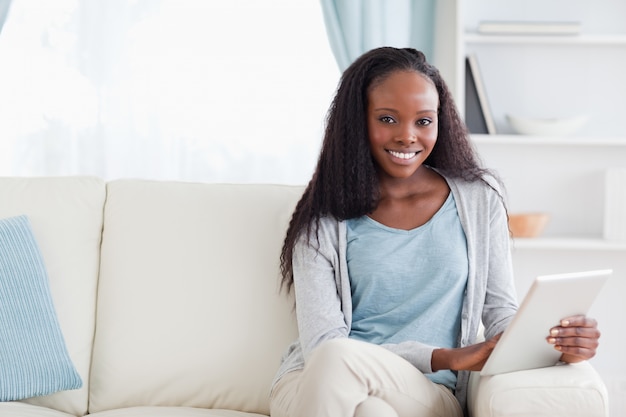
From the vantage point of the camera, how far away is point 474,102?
3201 mm

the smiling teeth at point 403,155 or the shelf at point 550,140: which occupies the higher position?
the smiling teeth at point 403,155

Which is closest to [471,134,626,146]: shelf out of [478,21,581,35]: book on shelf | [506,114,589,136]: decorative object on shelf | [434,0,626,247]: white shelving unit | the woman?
[506,114,589,136]: decorative object on shelf

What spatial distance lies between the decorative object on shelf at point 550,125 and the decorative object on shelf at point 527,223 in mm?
296

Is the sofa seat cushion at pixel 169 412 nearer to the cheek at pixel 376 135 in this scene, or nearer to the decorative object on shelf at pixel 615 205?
the cheek at pixel 376 135

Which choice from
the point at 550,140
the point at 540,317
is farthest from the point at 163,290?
the point at 550,140

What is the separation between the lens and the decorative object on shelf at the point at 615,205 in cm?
309

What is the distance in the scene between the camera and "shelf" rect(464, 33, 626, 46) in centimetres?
313

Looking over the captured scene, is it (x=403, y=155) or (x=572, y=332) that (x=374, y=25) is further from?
(x=572, y=332)

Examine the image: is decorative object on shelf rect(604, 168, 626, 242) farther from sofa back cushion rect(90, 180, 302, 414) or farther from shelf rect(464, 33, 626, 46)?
sofa back cushion rect(90, 180, 302, 414)

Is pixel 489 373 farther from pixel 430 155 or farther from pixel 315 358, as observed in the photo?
pixel 430 155

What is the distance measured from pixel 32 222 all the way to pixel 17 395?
43 centimetres

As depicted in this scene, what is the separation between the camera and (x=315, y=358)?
1659 millimetres

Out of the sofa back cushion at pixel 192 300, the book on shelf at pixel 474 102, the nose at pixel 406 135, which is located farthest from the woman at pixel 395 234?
the book on shelf at pixel 474 102

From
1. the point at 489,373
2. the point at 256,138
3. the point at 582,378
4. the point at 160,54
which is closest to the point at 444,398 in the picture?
the point at 489,373
